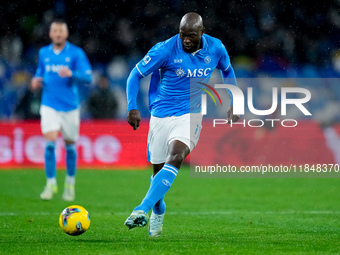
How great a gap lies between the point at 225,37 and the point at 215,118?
3466 mm

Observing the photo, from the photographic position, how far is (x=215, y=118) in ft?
49.2

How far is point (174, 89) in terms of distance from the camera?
611cm

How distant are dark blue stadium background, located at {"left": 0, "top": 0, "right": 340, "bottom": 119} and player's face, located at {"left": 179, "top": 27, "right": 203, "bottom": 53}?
428 inches

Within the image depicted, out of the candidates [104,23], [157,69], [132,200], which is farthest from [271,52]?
[157,69]

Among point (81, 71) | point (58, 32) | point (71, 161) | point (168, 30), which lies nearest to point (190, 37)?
point (81, 71)

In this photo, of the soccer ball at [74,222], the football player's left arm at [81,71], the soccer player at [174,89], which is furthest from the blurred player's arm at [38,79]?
the soccer ball at [74,222]

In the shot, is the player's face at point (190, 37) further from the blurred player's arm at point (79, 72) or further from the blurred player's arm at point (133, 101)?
the blurred player's arm at point (79, 72)

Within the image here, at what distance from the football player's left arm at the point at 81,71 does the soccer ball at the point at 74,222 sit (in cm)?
402

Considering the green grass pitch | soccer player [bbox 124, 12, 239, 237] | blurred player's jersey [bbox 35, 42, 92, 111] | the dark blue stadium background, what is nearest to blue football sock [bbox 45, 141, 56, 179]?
the green grass pitch

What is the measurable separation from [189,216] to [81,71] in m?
2.98

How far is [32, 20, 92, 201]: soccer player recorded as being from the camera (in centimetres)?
947

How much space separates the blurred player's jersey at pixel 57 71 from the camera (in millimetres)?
9578

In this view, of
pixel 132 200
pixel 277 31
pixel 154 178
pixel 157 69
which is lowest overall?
pixel 132 200

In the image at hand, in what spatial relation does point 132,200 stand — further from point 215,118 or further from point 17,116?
point 17,116
